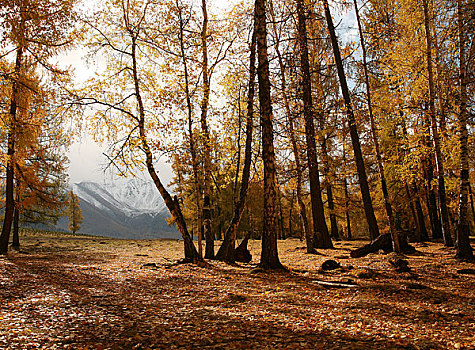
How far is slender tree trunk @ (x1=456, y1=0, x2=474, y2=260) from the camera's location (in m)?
8.27

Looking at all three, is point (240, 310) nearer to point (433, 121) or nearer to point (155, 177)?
point (155, 177)

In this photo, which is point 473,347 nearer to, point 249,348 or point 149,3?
point 249,348

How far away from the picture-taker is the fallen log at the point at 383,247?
1095cm

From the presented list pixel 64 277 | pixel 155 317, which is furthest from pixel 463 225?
pixel 64 277

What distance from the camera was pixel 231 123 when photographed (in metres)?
11.1

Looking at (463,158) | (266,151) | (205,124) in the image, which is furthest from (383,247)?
(205,124)

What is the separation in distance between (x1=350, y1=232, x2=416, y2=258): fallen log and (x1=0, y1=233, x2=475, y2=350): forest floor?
8.78 feet

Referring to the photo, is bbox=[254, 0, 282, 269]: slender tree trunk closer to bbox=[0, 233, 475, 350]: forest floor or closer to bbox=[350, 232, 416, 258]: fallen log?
bbox=[0, 233, 475, 350]: forest floor

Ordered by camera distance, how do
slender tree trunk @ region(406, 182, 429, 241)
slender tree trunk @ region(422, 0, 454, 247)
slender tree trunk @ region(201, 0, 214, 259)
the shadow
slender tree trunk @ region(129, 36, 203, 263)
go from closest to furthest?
the shadow
slender tree trunk @ region(422, 0, 454, 247)
slender tree trunk @ region(129, 36, 203, 263)
slender tree trunk @ region(201, 0, 214, 259)
slender tree trunk @ region(406, 182, 429, 241)

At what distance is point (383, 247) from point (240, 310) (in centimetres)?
813

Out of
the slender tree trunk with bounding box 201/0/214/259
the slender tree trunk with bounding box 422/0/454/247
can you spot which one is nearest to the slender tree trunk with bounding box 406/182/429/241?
the slender tree trunk with bounding box 422/0/454/247

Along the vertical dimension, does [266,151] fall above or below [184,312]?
above

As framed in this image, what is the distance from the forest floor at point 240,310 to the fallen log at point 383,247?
105 inches

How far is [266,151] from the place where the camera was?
27.7 feet
